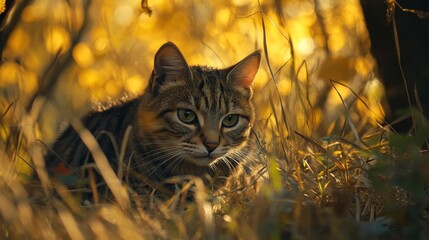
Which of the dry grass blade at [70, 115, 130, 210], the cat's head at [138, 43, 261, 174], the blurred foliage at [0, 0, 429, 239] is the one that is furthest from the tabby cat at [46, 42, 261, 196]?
the dry grass blade at [70, 115, 130, 210]

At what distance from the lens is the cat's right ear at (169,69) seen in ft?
12.4

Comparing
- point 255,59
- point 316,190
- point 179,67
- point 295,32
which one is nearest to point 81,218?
point 316,190

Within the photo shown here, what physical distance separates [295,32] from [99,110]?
1.95 meters

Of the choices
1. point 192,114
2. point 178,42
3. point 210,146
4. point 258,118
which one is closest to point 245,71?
point 192,114

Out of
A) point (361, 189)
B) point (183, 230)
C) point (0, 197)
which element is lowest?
point (361, 189)

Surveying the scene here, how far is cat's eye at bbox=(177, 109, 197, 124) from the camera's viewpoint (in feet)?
12.6

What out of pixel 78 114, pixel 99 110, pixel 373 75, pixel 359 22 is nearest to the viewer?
pixel 99 110

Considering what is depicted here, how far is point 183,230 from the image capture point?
219cm

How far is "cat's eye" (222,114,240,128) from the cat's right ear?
0.32m

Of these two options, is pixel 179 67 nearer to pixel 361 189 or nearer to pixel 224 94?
pixel 224 94

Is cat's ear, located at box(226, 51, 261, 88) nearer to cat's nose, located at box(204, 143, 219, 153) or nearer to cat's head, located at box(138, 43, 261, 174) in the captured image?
cat's head, located at box(138, 43, 261, 174)

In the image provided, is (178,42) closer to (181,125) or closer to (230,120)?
(230,120)

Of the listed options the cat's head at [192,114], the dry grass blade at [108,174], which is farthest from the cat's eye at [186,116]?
the dry grass blade at [108,174]

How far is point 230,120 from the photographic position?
3986 millimetres
